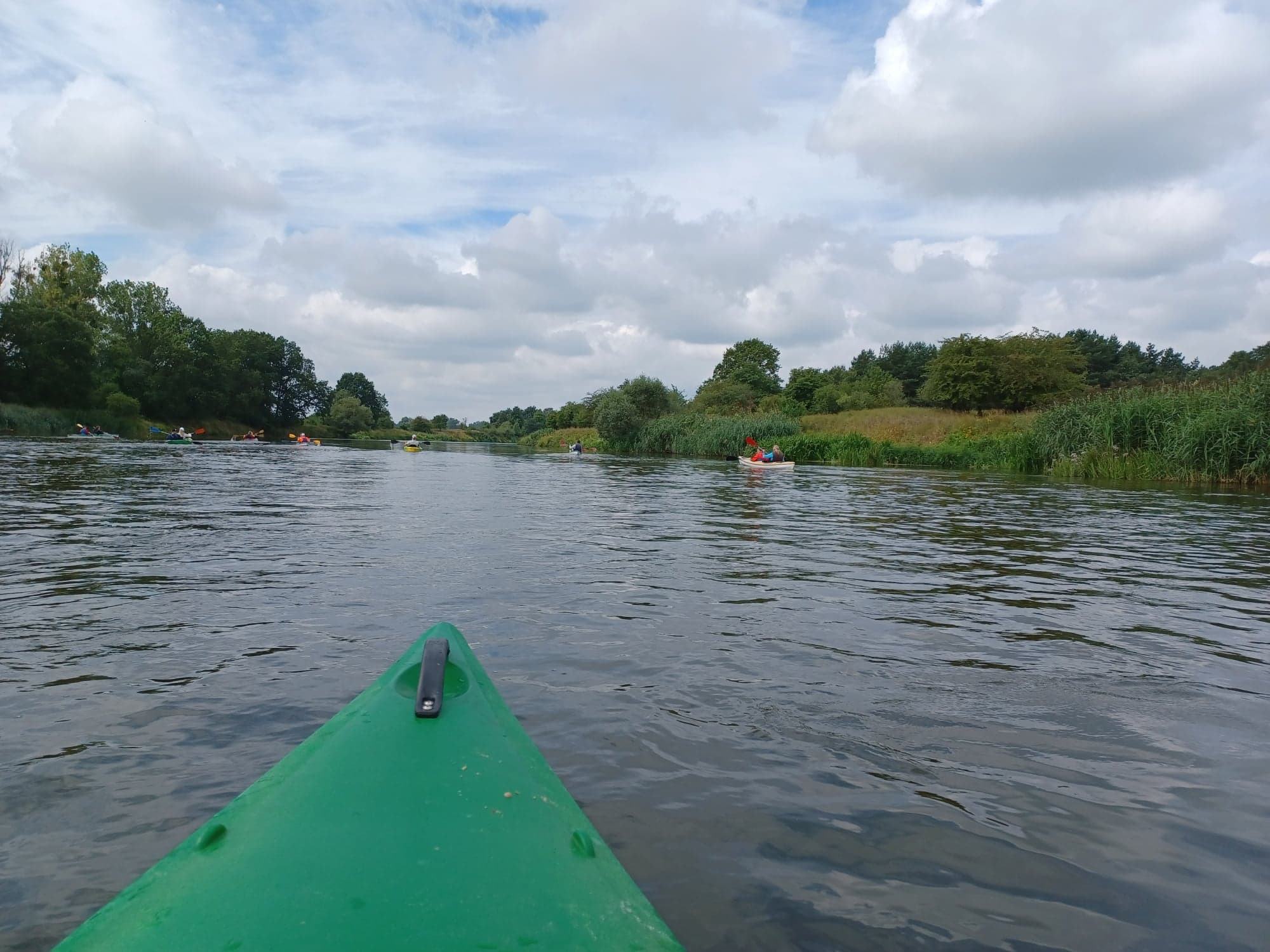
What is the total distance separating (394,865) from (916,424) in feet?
143

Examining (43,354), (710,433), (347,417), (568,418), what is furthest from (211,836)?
(347,417)

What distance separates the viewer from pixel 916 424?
42312 millimetres

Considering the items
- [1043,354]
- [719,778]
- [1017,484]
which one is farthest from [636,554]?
[1043,354]

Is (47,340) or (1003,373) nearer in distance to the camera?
(1003,373)

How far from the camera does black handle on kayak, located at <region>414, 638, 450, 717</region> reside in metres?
2.52

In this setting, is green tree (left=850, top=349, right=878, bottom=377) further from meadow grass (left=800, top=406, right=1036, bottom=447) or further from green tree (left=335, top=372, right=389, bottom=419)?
green tree (left=335, top=372, right=389, bottom=419)

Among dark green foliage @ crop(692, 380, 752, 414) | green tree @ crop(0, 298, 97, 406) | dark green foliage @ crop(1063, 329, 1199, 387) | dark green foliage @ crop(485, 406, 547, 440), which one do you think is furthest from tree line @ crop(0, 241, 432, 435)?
dark green foliage @ crop(1063, 329, 1199, 387)

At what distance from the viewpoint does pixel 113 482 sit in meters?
16.3

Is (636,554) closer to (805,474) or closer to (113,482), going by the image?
(113,482)

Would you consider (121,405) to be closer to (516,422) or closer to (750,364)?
(750,364)

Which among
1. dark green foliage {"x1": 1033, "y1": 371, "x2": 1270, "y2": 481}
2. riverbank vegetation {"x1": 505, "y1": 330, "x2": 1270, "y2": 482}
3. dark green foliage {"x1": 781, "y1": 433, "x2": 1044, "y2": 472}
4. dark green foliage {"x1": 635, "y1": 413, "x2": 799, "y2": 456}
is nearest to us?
dark green foliage {"x1": 1033, "y1": 371, "x2": 1270, "y2": 481}

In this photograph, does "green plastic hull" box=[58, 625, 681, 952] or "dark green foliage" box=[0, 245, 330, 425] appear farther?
"dark green foliage" box=[0, 245, 330, 425]

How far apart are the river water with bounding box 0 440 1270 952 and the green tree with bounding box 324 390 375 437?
348 feet

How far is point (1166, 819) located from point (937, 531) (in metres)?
9.04
